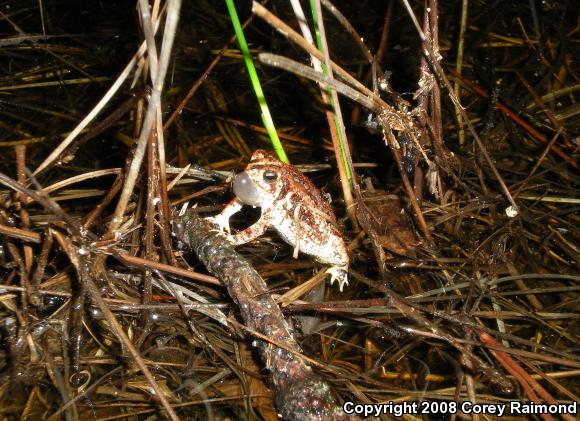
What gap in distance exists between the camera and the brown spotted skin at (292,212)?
2621mm

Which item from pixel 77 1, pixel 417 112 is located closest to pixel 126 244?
pixel 417 112

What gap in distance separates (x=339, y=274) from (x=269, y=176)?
730mm

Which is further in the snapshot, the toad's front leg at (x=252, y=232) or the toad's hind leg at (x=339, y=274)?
the toad's hind leg at (x=339, y=274)

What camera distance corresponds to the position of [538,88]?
451 centimetres

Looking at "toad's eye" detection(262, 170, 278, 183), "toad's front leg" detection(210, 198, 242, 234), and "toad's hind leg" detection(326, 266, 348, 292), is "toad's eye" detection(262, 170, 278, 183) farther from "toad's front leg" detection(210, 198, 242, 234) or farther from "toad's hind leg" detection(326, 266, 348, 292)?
"toad's hind leg" detection(326, 266, 348, 292)

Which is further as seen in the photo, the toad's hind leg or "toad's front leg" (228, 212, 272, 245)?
the toad's hind leg

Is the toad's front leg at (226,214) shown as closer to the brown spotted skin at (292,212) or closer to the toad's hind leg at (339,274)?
the brown spotted skin at (292,212)

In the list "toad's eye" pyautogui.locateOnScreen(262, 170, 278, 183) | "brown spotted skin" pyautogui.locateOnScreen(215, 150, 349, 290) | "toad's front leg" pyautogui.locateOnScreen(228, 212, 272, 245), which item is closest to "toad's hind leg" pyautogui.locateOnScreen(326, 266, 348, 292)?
"brown spotted skin" pyautogui.locateOnScreen(215, 150, 349, 290)

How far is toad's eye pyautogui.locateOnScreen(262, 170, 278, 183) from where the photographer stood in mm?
2586

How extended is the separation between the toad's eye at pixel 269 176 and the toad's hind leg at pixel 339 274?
63 cm

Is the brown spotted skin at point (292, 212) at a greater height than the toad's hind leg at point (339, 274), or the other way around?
the brown spotted skin at point (292, 212)

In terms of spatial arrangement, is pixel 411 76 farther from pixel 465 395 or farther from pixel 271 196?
pixel 465 395

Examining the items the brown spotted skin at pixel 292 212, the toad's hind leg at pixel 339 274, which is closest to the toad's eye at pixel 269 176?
the brown spotted skin at pixel 292 212

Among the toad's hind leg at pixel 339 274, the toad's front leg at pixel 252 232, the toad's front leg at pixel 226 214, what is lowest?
the toad's hind leg at pixel 339 274
